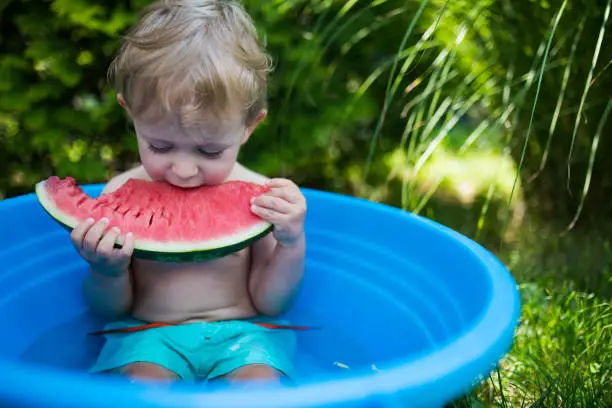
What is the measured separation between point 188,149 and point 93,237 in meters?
0.29

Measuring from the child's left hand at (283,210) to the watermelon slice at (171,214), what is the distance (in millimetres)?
26

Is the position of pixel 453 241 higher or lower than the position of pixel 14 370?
lower

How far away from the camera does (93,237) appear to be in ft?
5.35

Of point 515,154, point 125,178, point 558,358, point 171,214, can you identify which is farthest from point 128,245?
point 515,154

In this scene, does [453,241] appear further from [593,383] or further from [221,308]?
[221,308]

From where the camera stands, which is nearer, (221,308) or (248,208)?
(248,208)

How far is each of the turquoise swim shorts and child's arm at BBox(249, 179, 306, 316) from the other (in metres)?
0.10

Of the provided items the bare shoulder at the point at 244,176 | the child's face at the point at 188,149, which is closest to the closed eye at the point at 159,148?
the child's face at the point at 188,149

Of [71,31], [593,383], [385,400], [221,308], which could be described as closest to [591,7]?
[593,383]

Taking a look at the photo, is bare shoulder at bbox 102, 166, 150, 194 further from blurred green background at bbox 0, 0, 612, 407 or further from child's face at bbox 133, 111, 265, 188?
blurred green background at bbox 0, 0, 612, 407

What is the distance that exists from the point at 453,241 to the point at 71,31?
5.94 feet

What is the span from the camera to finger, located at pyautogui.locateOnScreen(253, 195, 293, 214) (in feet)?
5.88

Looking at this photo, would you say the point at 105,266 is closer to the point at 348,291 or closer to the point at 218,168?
the point at 218,168

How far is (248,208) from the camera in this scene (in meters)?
1.85
